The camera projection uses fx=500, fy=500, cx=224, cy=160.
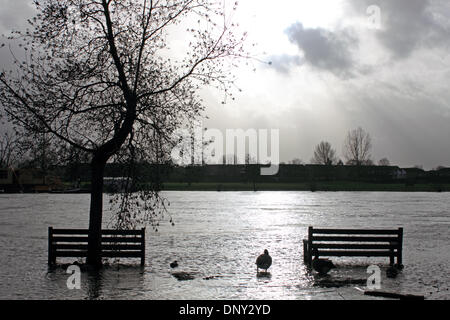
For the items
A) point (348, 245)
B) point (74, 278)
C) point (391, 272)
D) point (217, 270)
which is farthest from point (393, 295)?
point (74, 278)

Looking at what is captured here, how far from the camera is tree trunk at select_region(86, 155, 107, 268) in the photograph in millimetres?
15289

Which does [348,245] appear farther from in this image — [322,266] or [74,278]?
[74,278]

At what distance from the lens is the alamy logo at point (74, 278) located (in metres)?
12.4

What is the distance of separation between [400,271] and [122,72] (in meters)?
10.2

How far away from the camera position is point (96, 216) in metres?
15.5

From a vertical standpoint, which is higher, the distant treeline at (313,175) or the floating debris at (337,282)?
the distant treeline at (313,175)

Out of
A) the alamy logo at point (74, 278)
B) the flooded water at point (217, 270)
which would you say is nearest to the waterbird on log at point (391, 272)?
the flooded water at point (217, 270)

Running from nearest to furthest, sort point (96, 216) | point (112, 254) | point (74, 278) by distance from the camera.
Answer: point (74, 278) → point (112, 254) → point (96, 216)

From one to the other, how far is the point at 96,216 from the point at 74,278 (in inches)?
99.5

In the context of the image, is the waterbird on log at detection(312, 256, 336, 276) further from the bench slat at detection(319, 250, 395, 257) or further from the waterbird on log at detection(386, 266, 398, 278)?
the waterbird on log at detection(386, 266, 398, 278)

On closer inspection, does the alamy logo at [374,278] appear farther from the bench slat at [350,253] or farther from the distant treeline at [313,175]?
the distant treeline at [313,175]

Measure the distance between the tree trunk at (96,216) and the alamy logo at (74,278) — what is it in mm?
714
